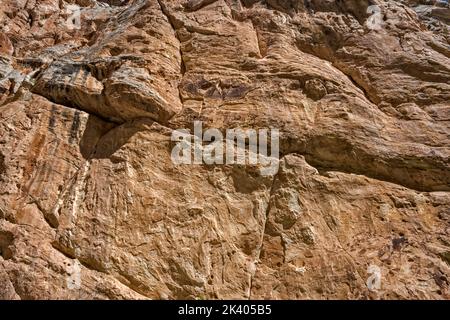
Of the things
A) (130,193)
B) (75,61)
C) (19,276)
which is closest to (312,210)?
(130,193)

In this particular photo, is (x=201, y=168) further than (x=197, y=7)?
No

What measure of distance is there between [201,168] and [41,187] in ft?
17.0

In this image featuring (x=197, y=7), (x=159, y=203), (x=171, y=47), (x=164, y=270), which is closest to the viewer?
(x=164, y=270)

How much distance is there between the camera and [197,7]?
21.6 m

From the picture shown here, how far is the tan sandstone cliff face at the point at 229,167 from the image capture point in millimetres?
13203

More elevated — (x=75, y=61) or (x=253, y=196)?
(x=75, y=61)

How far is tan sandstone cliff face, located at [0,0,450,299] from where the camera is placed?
1320 centimetres

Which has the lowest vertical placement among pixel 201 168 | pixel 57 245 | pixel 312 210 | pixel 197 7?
pixel 57 245

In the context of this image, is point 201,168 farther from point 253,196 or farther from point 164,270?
point 164,270

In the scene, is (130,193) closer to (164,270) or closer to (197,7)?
(164,270)

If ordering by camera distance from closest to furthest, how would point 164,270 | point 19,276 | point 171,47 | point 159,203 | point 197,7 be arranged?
point 19,276 < point 164,270 < point 159,203 < point 171,47 < point 197,7

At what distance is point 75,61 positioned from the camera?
58.4 feet

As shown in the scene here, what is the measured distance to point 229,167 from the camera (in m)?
15.4
